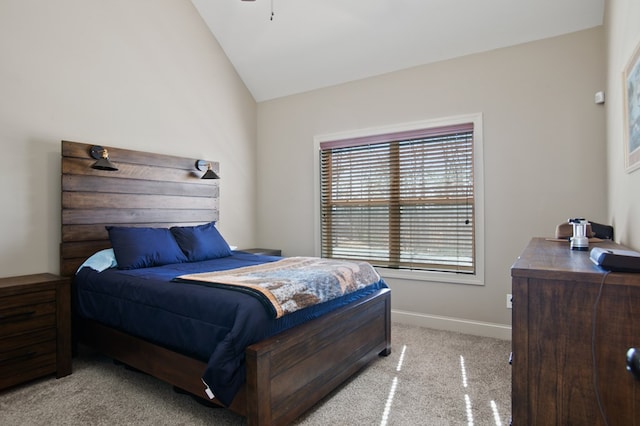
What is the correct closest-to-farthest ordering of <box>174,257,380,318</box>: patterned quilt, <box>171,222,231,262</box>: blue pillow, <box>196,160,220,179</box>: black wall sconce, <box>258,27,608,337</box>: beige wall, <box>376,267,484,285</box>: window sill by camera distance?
1. <box>174,257,380,318</box>: patterned quilt
2. <box>258,27,608,337</box>: beige wall
3. <box>171,222,231,262</box>: blue pillow
4. <box>376,267,484,285</box>: window sill
5. <box>196,160,220,179</box>: black wall sconce

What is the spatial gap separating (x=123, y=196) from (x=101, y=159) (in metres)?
0.42

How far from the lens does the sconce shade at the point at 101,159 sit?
2.88 meters

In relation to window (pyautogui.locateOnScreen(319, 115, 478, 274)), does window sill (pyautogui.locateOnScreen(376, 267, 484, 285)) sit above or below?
below

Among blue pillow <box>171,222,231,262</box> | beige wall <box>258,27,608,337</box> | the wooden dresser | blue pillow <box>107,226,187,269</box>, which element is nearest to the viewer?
the wooden dresser

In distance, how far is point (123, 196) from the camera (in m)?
3.23

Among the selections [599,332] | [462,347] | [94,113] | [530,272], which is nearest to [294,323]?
[530,272]

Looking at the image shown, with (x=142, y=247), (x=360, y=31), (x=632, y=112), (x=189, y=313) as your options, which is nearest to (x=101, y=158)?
(x=142, y=247)

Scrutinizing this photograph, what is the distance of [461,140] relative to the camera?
3.43 meters

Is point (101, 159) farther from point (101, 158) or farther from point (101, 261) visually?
point (101, 261)

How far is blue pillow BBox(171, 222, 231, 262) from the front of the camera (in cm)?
322

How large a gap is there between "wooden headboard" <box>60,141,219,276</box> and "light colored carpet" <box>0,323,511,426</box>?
3.05 feet

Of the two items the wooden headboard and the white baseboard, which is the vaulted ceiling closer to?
the wooden headboard

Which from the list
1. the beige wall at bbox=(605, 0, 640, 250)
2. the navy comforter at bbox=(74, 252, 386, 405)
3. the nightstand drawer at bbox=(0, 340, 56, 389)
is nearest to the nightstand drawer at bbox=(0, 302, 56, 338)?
the nightstand drawer at bbox=(0, 340, 56, 389)

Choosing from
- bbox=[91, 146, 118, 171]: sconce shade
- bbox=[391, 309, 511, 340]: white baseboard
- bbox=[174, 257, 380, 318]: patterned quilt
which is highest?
bbox=[91, 146, 118, 171]: sconce shade
